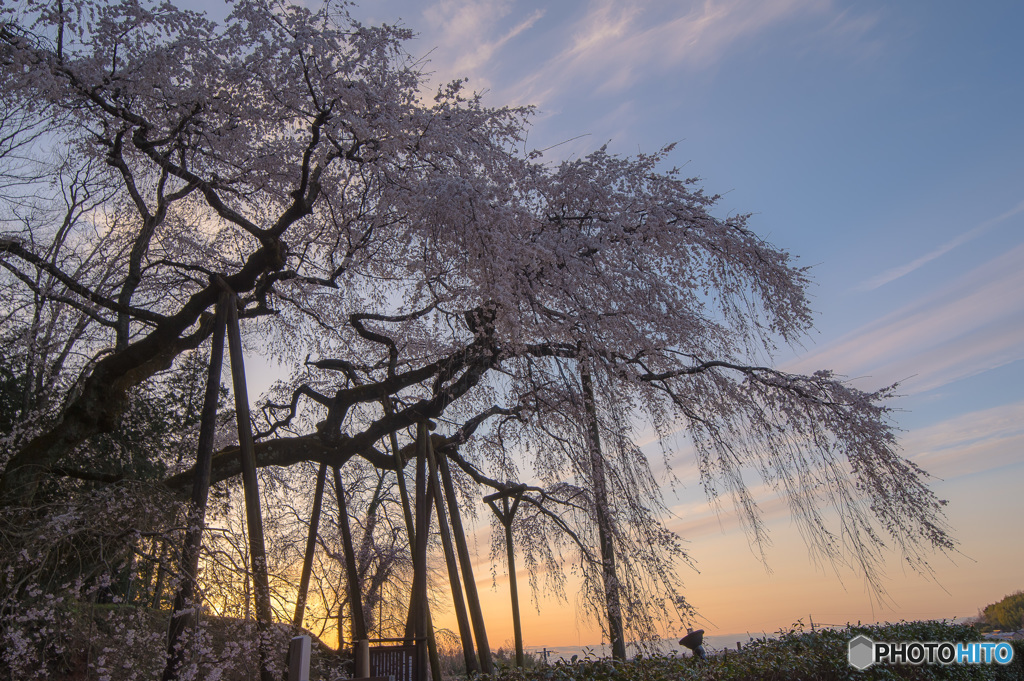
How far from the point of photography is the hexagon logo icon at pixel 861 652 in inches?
311

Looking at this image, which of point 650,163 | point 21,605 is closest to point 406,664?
point 21,605

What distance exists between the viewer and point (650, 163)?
7719mm

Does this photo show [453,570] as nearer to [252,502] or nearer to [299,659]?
[252,502]

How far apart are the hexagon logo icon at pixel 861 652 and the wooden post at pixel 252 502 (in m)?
6.68

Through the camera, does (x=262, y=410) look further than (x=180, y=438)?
No

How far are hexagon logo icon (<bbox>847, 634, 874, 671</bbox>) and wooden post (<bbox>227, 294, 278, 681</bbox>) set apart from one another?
21.9ft

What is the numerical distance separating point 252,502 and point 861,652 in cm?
785

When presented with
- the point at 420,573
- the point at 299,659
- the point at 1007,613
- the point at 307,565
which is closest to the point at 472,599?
the point at 420,573

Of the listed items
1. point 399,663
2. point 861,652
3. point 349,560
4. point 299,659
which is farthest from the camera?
point 349,560

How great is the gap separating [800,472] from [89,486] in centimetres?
957

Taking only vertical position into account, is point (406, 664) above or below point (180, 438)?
below

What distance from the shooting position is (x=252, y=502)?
608 cm

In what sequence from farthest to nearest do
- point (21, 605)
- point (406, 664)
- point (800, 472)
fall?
point (406, 664) → point (800, 472) → point (21, 605)

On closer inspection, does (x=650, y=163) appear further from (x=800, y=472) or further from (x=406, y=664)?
(x=406, y=664)
